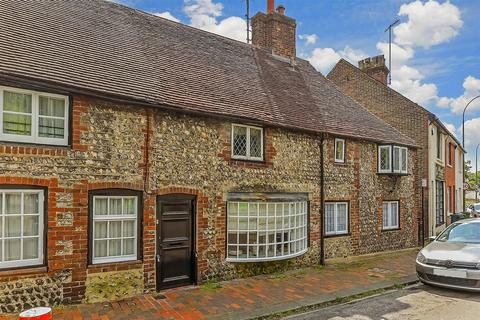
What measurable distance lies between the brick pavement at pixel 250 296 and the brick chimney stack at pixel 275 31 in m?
9.05

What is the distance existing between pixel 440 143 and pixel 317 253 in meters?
11.8

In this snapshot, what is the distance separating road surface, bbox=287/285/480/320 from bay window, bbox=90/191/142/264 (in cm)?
377

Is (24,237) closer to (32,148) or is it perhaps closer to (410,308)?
(32,148)

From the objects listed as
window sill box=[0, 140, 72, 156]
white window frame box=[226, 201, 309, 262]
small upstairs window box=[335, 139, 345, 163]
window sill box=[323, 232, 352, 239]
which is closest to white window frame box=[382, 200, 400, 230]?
window sill box=[323, 232, 352, 239]

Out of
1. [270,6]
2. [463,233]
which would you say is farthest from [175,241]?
[270,6]

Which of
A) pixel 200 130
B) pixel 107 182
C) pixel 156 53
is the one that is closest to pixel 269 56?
pixel 156 53

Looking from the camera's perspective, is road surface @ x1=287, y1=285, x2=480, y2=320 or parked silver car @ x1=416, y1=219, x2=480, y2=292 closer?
road surface @ x1=287, y1=285, x2=480, y2=320

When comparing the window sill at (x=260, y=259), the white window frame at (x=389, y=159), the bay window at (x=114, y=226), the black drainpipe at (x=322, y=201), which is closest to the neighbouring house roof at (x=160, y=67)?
the white window frame at (x=389, y=159)

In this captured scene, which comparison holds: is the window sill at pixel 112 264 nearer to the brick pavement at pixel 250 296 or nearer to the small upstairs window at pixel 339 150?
the brick pavement at pixel 250 296

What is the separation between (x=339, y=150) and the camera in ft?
42.1

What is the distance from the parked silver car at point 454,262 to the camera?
8.21 m

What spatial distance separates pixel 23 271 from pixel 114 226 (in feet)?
6.01

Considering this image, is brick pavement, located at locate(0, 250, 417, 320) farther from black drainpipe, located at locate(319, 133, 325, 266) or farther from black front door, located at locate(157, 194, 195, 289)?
black drainpipe, located at locate(319, 133, 325, 266)

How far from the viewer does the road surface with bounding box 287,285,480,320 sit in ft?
22.9
